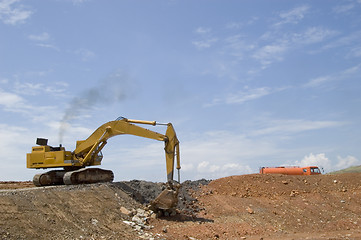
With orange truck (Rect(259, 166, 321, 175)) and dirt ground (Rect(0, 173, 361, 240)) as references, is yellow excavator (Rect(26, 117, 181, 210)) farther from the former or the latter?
orange truck (Rect(259, 166, 321, 175))

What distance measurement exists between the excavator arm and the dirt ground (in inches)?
108

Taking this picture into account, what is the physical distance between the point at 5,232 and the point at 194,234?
743cm

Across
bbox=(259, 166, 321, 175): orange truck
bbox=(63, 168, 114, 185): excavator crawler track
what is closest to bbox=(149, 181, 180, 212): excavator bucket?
bbox=(63, 168, 114, 185): excavator crawler track

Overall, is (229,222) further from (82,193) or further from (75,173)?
(75,173)

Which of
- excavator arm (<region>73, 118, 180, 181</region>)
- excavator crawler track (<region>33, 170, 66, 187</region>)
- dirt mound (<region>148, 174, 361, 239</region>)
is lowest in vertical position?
dirt mound (<region>148, 174, 361, 239</region>)

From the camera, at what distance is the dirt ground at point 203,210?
49.8 ft

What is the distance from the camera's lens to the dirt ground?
49.8 ft

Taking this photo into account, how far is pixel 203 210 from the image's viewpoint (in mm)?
20734

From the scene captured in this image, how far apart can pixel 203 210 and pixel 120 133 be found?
6.15 metres

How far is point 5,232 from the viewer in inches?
516

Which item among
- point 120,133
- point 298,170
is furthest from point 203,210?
point 298,170

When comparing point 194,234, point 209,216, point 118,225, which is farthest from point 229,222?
point 118,225

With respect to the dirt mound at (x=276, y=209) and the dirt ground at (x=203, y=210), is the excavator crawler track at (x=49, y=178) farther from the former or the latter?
the dirt mound at (x=276, y=209)

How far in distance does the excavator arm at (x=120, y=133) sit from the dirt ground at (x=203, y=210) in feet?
→ 9.01
